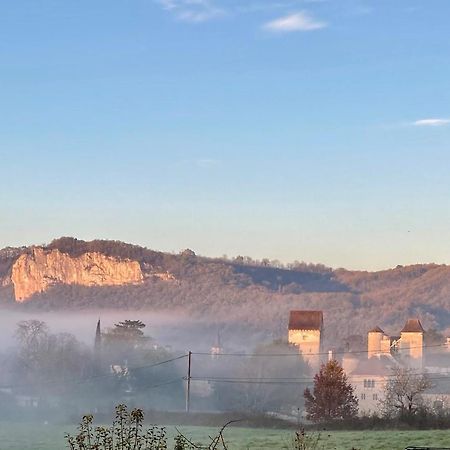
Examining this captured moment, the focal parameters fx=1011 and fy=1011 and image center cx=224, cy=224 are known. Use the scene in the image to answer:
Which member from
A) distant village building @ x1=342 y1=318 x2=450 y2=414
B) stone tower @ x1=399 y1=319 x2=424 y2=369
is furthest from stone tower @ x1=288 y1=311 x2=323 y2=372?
stone tower @ x1=399 y1=319 x2=424 y2=369

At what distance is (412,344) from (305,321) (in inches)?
678

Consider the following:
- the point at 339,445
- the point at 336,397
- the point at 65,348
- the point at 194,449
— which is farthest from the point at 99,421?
the point at 65,348

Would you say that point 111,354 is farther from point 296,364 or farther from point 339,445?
point 339,445

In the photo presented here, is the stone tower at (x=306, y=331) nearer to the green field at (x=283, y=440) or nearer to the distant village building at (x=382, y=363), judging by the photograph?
the distant village building at (x=382, y=363)

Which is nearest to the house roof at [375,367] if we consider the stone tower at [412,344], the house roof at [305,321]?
the stone tower at [412,344]

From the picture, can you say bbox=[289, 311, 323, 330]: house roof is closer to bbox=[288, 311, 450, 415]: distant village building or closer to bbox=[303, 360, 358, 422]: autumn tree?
bbox=[288, 311, 450, 415]: distant village building

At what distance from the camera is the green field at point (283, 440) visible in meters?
31.2

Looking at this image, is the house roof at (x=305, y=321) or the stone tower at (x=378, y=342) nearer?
the stone tower at (x=378, y=342)

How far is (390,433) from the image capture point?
3688 cm

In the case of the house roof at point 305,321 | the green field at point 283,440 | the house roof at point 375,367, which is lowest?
the green field at point 283,440

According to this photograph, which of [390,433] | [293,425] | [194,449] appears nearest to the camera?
[194,449]

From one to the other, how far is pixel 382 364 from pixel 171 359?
24326mm

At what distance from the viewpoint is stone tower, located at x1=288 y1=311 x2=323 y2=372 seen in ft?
454

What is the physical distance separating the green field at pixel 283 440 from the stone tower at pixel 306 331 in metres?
92.9
